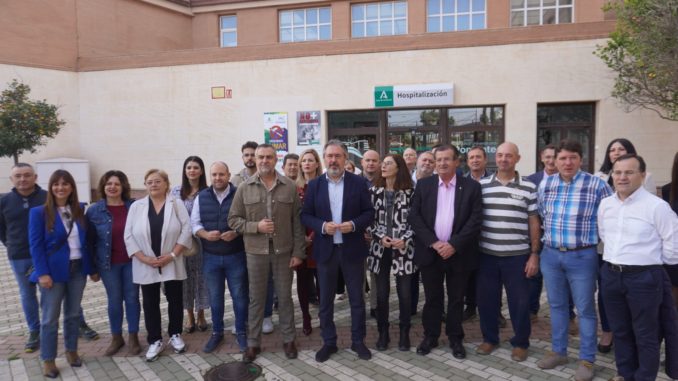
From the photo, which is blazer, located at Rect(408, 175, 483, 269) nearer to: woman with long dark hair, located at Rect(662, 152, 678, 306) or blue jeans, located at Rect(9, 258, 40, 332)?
woman with long dark hair, located at Rect(662, 152, 678, 306)

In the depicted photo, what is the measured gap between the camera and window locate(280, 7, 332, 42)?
1872 cm

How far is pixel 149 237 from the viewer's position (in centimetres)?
433

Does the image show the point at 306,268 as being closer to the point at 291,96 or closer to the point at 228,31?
the point at 291,96

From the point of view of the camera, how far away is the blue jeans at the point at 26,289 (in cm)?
458

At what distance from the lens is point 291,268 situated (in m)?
4.47

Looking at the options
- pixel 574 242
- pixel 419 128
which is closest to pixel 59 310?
Answer: pixel 574 242

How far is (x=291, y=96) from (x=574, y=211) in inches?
440

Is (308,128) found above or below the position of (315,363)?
above

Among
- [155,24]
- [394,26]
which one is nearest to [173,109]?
[155,24]

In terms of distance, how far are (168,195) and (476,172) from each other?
324 centimetres

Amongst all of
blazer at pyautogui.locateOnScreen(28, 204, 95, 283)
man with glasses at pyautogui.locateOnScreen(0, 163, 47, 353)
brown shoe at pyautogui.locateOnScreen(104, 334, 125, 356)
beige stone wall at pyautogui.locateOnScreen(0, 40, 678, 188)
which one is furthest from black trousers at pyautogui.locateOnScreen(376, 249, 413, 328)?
beige stone wall at pyautogui.locateOnScreen(0, 40, 678, 188)

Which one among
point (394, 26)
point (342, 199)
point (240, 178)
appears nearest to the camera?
point (342, 199)

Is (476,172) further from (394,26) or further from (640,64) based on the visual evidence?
(394,26)

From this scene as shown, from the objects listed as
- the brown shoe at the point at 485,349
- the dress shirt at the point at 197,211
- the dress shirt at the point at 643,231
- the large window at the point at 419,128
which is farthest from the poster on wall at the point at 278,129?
the dress shirt at the point at 643,231
